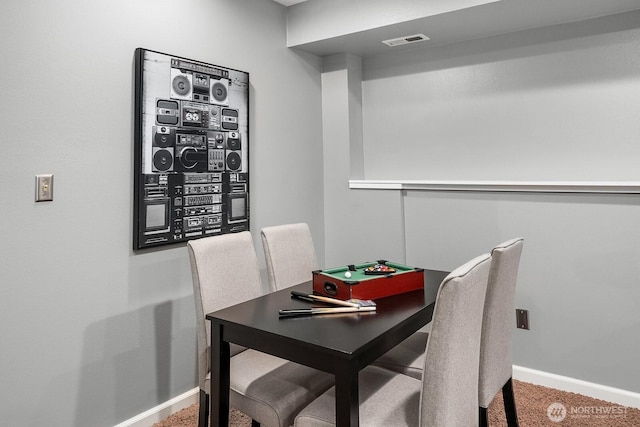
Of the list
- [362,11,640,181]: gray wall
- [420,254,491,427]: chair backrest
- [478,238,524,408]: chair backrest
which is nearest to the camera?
[420,254,491,427]: chair backrest

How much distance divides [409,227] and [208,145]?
1507 millimetres

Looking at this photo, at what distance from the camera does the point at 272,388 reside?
5.05ft

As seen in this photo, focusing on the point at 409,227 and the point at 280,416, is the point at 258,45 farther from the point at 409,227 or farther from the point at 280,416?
the point at 280,416

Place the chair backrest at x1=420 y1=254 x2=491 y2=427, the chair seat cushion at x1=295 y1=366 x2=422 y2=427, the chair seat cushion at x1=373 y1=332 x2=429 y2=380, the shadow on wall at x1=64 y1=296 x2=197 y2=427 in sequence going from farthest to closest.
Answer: the shadow on wall at x1=64 y1=296 x2=197 y2=427 < the chair seat cushion at x1=373 y1=332 x2=429 y2=380 < the chair seat cushion at x1=295 y1=366 x2=422 y2=427 < the chair backrest at x1=420 y1=254 x2=491 y2=427

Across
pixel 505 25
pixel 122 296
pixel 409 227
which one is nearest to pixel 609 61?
pixel 505 25

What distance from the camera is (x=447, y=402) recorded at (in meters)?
1.19

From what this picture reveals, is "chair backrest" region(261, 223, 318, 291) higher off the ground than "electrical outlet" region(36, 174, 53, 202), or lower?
lower

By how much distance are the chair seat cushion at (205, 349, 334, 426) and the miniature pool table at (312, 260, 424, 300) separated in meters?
0.32

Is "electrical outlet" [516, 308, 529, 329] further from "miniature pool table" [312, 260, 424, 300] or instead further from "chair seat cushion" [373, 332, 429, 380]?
"miniature pool table" [312, 260, 424, 300]

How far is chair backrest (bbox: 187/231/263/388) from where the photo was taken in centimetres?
177

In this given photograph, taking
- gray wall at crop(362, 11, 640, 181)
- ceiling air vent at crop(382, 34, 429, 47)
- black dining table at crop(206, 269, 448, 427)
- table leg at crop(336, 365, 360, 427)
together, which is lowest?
table leg at crop(336, 365, 360, 427)

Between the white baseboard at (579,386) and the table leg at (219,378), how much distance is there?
6.38ft

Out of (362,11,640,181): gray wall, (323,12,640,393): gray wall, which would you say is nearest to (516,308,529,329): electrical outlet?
(323,12,640,393): gray wall

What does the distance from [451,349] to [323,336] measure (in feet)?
1.23
